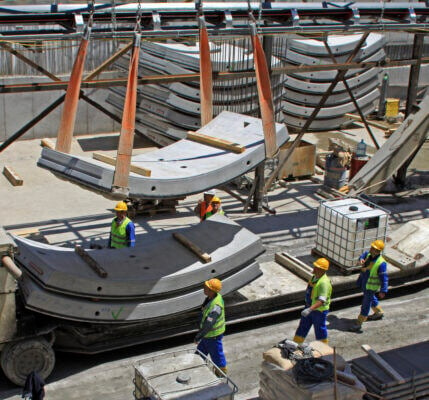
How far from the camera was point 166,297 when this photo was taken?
10062mm

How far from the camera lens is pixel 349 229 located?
11.6m

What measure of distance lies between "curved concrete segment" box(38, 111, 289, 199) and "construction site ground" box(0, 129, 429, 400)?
1974 mm

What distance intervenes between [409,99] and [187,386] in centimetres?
1102

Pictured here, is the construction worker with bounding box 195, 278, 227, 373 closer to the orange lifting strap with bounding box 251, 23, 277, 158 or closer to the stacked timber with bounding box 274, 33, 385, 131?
the orange lifting strap with bounding box 251, 23, 277, 158

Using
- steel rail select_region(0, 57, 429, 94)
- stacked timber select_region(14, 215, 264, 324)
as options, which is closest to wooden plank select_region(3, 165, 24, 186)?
steel rail select_region(0, 57, 429, 94)

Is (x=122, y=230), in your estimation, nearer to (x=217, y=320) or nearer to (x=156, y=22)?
(x=217, y=320)

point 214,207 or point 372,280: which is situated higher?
point 214,207

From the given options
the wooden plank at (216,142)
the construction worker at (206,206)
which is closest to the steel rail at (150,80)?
the wooden plank at (216,142)

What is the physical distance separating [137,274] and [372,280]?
11.6ft

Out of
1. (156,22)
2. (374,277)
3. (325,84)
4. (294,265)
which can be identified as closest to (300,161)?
(325,84)

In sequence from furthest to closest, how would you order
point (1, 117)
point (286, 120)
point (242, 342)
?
point (286, 120)
point (1, 117)
point (242, 342)

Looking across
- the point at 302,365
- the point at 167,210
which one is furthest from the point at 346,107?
the point at 302,365

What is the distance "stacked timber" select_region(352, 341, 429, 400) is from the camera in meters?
8.48

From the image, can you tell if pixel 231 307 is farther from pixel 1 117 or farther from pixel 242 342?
pixel 1 117
